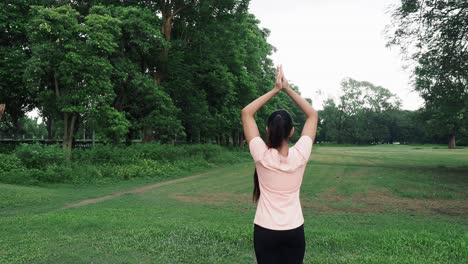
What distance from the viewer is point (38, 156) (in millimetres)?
20375

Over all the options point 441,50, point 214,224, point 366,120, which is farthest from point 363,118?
point 214,224

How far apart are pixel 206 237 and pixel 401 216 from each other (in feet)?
23.5

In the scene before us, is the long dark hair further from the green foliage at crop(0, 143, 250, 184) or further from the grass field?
the green foliage at crop(0, 143, 250, 184)

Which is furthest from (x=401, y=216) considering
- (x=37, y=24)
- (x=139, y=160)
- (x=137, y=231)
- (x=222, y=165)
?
(x=222, y=165)

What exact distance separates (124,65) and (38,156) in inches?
342

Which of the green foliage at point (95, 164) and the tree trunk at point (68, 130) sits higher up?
the tree trunk at point (68, 130)

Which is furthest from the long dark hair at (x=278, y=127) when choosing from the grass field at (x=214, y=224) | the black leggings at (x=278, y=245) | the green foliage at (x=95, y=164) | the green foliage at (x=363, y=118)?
the green foliage at (x=363, y=118)

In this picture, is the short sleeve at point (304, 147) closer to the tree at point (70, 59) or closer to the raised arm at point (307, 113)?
the raised arm at point (307, 113)

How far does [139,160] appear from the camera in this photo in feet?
83.9

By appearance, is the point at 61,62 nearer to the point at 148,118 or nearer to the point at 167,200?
the point at 148,118

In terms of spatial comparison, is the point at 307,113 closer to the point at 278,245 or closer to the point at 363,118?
the point at 278,245

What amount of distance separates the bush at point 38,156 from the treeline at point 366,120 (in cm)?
10568

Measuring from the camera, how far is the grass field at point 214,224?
7.13m

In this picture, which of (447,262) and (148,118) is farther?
(148,118)
